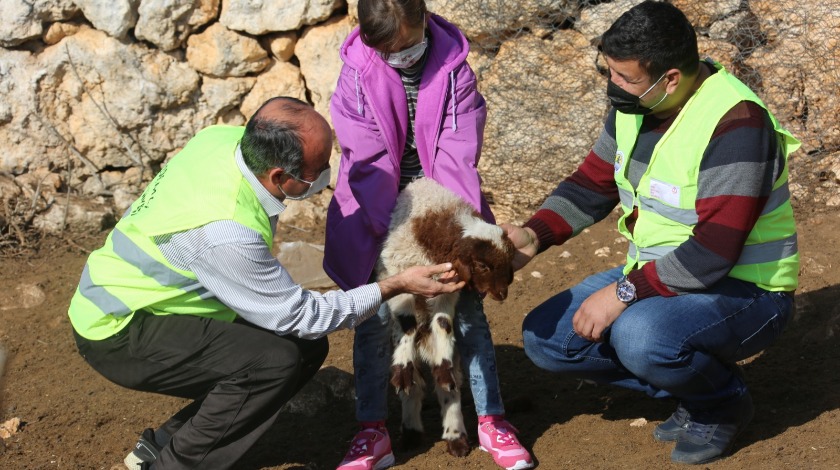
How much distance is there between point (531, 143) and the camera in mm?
7070

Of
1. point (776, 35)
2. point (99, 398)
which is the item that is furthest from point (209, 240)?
point (776, 35)

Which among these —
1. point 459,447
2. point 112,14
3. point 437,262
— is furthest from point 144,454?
point 112,14

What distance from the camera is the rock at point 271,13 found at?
7.08 m

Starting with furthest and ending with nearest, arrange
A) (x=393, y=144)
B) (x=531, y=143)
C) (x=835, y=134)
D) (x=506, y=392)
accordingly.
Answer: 1. (x=531, y=143)
2. (x=835, y=134)
3. (x=506, y=392)
4. (x=393, y=144)

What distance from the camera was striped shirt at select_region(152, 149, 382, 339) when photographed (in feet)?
11.6

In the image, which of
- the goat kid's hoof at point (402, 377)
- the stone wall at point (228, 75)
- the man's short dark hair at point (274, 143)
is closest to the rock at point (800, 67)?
the stone wall at point (228, 75)

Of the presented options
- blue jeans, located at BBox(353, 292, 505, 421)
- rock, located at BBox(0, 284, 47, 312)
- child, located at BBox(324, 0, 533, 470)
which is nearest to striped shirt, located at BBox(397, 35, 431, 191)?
child, located at BBox(324, 0, 533, 470)

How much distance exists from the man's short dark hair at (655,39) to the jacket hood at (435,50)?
0.81m

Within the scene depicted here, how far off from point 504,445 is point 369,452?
0.64 metres

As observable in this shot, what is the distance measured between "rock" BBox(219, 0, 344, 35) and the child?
293cm

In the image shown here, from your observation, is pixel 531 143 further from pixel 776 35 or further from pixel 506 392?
pixel 506 392

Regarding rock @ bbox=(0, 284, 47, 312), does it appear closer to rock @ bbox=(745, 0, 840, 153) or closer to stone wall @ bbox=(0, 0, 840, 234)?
stone wall @ bbox=(0, 0, 840, 234)

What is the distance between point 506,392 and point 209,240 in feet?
7.15

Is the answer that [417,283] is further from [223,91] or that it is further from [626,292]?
[223,91]
